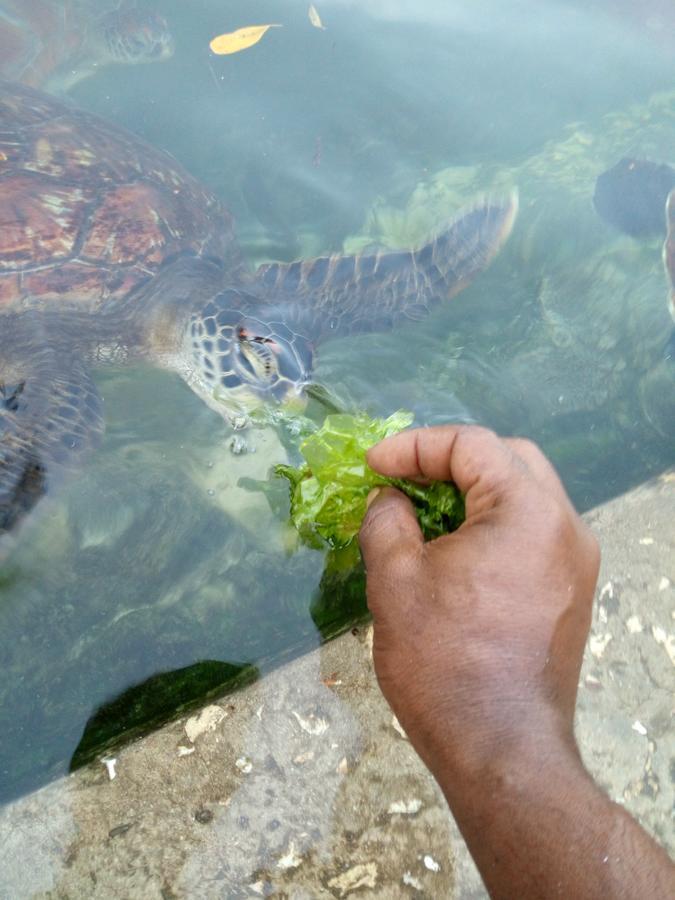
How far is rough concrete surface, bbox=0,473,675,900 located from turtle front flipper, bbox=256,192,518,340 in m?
1.65

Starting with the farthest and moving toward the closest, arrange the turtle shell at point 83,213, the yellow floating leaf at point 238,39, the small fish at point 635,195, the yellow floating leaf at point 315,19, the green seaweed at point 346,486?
the yellow floating leaf at point 315,19 → the yellow floating leaf at point 238,39 → the small fish at point 635,195 → the turtle shell at point 83,213 → the green seaweed at point 346,486

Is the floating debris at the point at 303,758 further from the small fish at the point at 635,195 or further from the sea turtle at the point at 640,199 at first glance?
the small fish at the point at 635,195

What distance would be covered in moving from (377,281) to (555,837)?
257 centimetres

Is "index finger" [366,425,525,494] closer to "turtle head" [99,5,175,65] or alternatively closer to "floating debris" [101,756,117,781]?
"floating debris" [101,756,117,781]

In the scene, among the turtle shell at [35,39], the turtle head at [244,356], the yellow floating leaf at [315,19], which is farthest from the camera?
the yellow floating leaf at [315,19]

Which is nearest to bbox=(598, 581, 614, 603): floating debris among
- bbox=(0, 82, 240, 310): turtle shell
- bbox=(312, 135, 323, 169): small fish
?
bbox=(0, 82, 240, 310): turtle shell

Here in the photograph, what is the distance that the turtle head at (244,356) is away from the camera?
2584 millimetres

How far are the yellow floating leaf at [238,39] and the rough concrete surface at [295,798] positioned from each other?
389 cm

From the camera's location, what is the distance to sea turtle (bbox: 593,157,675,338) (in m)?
3.84

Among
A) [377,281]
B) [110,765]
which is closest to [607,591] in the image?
[110,765]

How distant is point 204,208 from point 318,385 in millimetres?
1231

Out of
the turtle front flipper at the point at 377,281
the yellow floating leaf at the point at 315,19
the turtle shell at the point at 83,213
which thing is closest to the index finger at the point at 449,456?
A: the turtle front flipper at the point at 377,281

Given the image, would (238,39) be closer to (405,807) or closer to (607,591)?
(607,591)

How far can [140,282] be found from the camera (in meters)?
2.96
